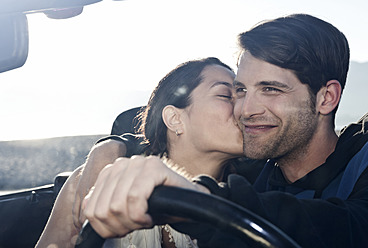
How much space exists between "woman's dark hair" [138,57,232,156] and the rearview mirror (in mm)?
1851

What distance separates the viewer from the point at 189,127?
3.15m

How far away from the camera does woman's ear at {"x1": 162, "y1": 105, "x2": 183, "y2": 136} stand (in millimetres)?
3217

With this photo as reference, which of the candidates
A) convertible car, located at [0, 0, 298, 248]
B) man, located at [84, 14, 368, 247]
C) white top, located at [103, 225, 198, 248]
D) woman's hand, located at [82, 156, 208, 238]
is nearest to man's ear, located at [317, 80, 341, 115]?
man, located at [84, 14, 368, 247]

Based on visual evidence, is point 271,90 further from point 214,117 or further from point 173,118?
point 173,118

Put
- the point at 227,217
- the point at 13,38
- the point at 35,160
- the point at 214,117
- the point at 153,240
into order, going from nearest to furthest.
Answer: the point at 227,217 < the point at 13,38 < the point at 153,240 < the point at 214,117 < the point at 35,160

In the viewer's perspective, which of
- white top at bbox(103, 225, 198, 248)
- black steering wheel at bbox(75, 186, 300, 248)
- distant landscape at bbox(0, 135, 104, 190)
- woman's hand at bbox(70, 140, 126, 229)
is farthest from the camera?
distant landscape at bbox(0, 135, 104, 190)

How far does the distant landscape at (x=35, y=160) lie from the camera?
9.95 m

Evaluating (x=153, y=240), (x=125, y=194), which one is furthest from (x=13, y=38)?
(x=153, y=240)

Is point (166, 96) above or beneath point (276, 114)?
beneath

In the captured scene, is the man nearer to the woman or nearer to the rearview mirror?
the woman

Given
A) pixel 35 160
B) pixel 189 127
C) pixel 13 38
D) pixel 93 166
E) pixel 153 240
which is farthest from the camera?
pixel 35 160

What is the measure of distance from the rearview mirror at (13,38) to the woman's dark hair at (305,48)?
156 cm

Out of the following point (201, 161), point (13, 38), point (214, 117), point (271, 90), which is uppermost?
point (13, 38)

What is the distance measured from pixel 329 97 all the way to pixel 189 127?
0.99 m
